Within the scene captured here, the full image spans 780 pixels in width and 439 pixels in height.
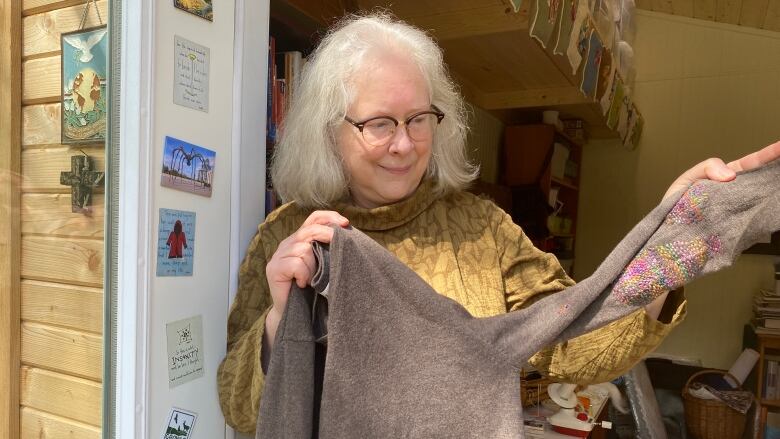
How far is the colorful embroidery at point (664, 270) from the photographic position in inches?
30.1

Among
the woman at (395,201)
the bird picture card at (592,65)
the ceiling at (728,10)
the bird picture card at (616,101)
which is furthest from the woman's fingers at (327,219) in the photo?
the ceiling at (728,10)

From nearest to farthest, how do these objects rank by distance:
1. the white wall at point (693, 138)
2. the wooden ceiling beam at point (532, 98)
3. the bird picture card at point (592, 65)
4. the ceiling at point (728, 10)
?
the bird picture card at point (592, 65), the wooden ceiling beam at point (532, 98), the ceiling at point (728, 10), the white wall at point (693, 138)

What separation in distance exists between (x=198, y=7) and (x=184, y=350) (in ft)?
1.93

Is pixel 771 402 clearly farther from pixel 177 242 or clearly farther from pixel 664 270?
pixel 177 242

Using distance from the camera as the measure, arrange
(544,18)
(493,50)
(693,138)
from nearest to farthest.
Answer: (544,18)
(493,50)
(693,138)

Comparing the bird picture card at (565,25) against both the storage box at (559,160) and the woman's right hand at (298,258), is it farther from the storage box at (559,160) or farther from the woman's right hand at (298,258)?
the storage box at (559,160)

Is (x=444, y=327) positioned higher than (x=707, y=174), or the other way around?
(x=707, y=174)

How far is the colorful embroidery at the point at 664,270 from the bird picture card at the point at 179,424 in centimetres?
74

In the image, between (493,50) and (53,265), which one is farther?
(493,50)

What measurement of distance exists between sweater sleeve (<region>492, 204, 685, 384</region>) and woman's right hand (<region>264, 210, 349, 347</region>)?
1.25 ft

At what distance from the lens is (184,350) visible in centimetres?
95

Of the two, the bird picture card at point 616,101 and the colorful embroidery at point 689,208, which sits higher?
the bird picture card at point 616,101

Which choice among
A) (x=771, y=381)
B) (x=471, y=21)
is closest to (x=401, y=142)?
(x=471, y=21)

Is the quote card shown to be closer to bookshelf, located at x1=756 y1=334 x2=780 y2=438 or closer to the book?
bookshelf, located at x1=756 y1=334 x2=780 y2=438
